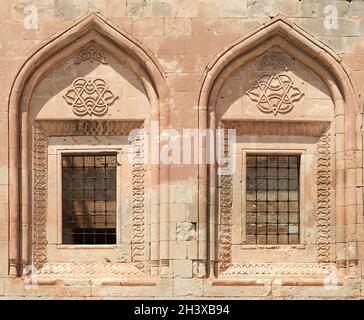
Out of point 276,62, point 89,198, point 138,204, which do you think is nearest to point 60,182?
point 89,198

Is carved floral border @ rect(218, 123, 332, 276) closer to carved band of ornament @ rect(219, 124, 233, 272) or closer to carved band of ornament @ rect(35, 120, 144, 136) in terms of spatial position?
carved band of ornament @ rect(219, 124, 233, 272)

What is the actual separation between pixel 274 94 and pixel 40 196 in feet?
12.7

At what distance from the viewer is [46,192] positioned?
16.5m

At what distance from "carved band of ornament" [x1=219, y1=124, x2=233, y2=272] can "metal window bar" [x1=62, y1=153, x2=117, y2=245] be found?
1642 millimetres

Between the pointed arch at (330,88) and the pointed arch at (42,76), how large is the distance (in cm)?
67

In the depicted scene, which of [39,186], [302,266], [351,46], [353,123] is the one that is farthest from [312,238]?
[39,186]

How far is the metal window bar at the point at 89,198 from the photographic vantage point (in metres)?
16.6

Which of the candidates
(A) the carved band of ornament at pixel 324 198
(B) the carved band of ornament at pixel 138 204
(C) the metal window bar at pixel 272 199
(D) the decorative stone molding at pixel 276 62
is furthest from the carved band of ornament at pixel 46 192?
(A) the carved band of ornament at pixel 324 198

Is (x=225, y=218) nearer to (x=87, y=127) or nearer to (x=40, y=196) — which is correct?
(x=87, y=127)

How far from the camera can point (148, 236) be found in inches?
645

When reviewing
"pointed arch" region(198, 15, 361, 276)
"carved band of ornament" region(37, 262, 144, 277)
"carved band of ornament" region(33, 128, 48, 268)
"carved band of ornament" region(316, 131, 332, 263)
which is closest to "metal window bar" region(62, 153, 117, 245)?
"carved band of ornament" region(33, 128, 48, 268)

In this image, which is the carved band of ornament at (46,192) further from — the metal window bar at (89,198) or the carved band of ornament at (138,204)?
the metal window bar at (89,198)

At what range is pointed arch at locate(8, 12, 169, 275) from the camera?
16203 millimetres
